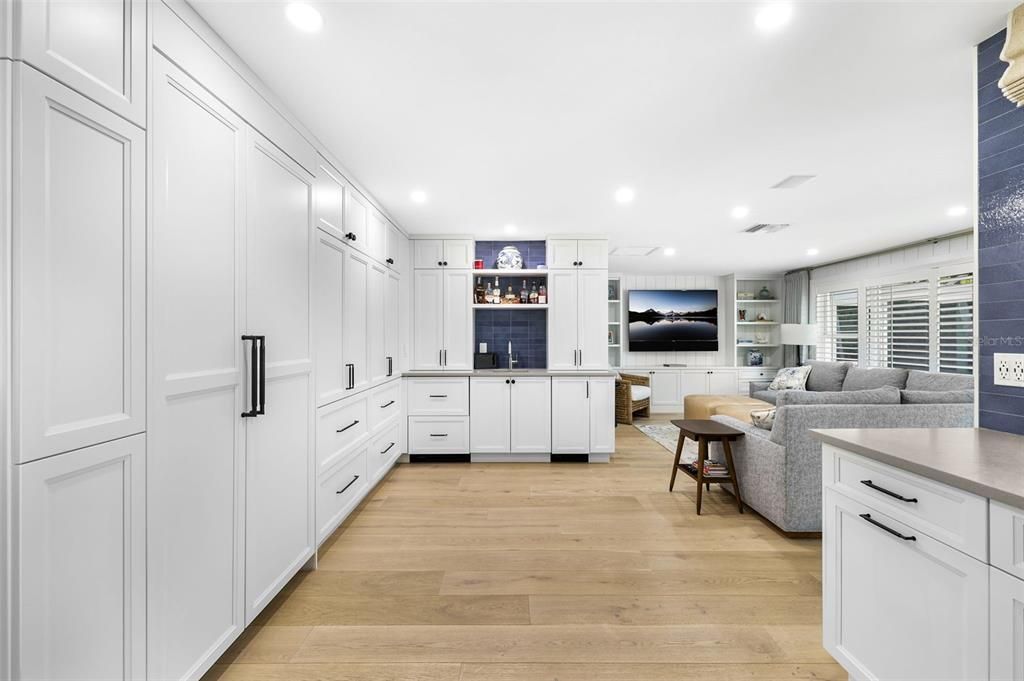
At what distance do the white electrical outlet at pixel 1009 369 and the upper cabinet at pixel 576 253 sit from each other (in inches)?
132

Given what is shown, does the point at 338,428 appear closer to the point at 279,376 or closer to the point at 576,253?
the point at 279,376

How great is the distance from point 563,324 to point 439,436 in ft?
5.74

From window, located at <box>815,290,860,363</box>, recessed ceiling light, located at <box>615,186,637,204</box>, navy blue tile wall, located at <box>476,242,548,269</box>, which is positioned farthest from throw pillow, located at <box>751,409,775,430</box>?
window, located at <box>815,290,860,363</box>

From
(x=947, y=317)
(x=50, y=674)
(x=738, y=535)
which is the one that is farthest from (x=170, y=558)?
(x=947, y=317)

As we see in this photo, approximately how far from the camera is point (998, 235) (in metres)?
1.57

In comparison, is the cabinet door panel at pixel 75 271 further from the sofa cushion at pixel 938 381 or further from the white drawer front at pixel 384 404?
the sofa cushion at pixel 938 381

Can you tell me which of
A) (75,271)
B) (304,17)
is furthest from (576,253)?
(75,271)

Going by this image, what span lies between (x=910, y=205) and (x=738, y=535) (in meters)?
3.24

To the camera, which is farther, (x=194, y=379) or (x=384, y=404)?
(x=384, y=404)

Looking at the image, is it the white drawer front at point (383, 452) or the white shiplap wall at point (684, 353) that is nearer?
the white drawer front at point (383, 452)

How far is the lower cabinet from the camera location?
0.98m

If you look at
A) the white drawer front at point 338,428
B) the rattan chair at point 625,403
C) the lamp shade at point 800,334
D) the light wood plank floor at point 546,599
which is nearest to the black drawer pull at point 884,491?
the light wood plank floor at point 546,599

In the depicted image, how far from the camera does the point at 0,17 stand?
0.93 m

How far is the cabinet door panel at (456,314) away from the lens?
4.70 m
